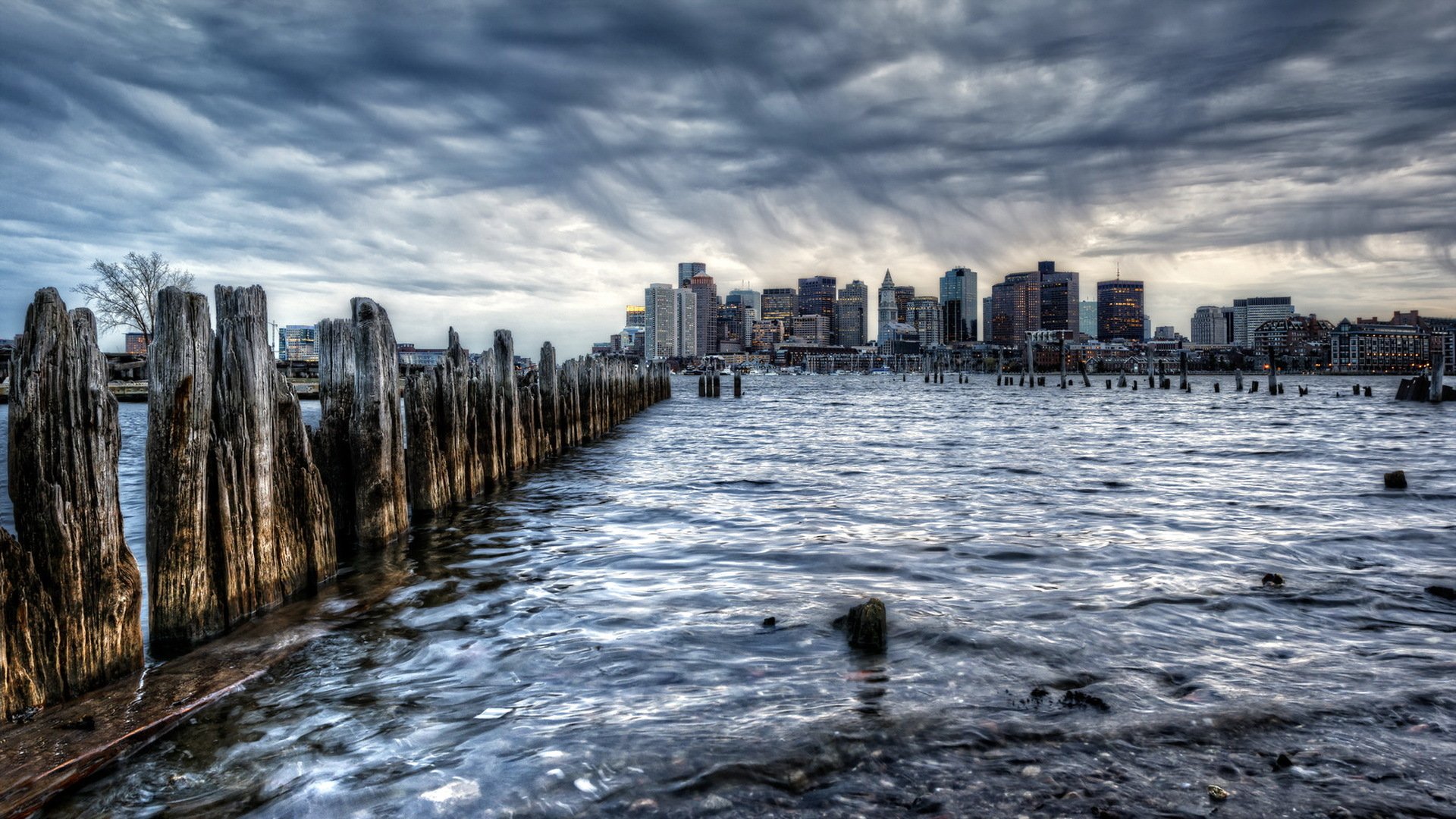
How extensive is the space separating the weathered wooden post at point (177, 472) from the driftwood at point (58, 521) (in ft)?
1.83

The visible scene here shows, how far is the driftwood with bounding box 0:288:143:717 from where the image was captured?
379 centimetres

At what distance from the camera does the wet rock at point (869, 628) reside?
5.39 metres

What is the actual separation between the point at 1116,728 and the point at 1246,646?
1.96 meters

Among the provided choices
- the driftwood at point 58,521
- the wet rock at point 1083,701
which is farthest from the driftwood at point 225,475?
the wet rock at point 1083,701

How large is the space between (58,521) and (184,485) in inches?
36.4

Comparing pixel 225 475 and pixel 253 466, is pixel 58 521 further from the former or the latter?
pixel 253 466

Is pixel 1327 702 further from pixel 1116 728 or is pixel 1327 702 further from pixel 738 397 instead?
pixel 738 397

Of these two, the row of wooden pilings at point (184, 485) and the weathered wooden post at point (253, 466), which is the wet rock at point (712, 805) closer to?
the row of wooden pilings at point (184, 485)

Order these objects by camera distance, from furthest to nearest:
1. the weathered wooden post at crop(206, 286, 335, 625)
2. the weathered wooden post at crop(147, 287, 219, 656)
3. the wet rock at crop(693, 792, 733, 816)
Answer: the weathered wooden post at crop(206, 286, 335, 625), the weathered wooden post at crop(147, 287, 219, 656), the wet rock at crop(693, 792, 733, 816)

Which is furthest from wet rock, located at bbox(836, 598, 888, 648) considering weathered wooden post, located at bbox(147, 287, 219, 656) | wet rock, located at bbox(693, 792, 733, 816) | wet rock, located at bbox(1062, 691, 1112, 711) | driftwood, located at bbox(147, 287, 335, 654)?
weathered wooden post, located at bbox(147, 287, 219, 656)

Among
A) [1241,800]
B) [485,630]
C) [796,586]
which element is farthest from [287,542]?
[1241,800]

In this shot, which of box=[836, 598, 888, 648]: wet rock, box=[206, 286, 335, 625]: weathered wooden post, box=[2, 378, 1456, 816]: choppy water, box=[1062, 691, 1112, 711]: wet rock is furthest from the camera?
box=[836, 598, 888, 648]: wet rock

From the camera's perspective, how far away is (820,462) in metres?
18.9

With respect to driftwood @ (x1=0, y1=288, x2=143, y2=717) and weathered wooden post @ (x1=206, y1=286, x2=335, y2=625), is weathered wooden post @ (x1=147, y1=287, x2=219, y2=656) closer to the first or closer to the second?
weathered wooden post @ (x1=206, y1=286, x2=335, y2=625)
